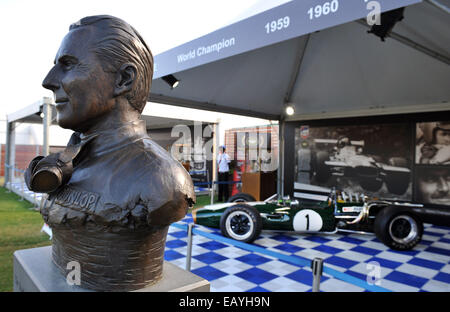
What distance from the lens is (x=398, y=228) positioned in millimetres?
4059

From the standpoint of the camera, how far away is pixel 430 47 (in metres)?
4.23

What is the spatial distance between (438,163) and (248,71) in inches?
149

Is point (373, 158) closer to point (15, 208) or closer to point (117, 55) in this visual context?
point (117, 55)

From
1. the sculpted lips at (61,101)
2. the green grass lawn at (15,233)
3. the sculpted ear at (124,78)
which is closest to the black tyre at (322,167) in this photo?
the green grass lawn at (15,233)

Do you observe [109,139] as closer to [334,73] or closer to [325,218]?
[325,218]

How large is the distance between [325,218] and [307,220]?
0.26 metres

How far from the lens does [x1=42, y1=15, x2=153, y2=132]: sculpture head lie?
3.94 feet

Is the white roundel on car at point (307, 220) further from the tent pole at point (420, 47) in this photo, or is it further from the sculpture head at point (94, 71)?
the sculpture head at point (94, 71)

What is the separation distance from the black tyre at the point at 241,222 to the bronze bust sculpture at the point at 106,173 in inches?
106

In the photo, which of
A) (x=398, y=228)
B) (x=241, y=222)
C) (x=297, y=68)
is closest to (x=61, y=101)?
(x=241, y=222)

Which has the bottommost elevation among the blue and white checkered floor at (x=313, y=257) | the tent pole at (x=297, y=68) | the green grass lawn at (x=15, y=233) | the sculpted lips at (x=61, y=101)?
the blue and white checkered floor at (x=313, y=257)

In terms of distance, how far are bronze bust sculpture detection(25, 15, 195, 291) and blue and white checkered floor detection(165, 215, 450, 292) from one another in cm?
163

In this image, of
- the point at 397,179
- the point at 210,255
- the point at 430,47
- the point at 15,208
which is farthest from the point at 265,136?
Result: the point at 15,208

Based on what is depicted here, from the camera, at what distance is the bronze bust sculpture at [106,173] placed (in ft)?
3.70
